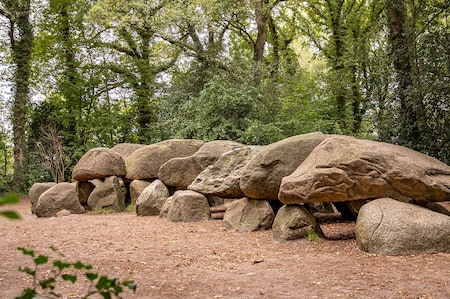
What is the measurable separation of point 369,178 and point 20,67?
17.9 meters

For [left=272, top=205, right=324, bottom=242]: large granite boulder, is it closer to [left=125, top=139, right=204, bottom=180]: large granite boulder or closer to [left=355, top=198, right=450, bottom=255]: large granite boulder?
[left=355, top=198, right=450, bottom=255]: large granite boulder

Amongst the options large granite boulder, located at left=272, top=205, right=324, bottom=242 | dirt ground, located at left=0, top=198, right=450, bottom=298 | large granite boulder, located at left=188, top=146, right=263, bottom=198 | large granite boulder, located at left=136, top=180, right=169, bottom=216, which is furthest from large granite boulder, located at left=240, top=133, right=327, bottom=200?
large granite boulder, located at left=136, top=180, right=169, bottom=216

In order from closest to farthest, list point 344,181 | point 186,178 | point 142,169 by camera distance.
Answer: point 344,181
point 186,178
point 142,169

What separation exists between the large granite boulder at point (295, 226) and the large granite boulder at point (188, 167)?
424 cm

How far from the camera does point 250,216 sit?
8180 mm

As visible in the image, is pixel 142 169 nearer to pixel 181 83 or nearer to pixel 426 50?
pixel 181 83

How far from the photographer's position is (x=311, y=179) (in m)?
6.74

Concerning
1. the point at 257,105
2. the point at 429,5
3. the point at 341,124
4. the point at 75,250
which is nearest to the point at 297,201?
the point at 75,250

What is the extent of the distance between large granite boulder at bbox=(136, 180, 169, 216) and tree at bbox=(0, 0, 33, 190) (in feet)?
34.2

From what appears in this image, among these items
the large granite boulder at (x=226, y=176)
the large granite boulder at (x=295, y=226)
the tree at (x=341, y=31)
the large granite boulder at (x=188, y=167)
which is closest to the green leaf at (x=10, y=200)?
the large granite boulder at (x=295, y=226)

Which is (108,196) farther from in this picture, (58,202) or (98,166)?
(58,202)

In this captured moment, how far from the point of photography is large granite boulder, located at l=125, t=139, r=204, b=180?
12.5 metres

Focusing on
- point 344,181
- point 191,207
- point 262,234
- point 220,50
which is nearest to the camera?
point 344,181

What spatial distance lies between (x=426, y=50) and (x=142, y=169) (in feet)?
26.5
